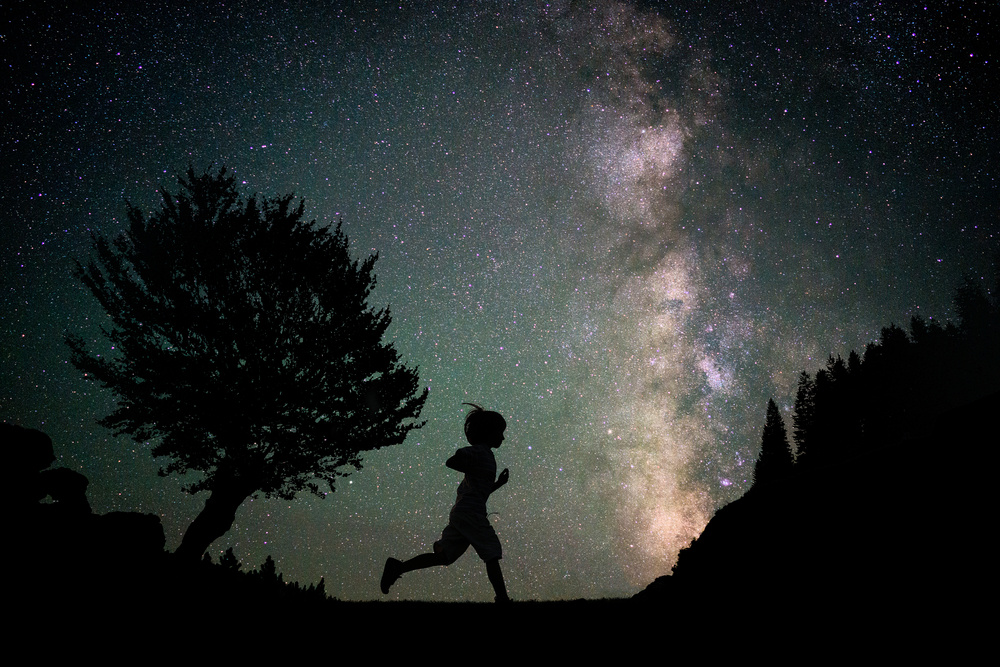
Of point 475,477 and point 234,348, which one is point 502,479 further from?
point 234,348

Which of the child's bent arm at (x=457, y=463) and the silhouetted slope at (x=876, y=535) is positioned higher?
the child's bent arm at (x=457, y=463)

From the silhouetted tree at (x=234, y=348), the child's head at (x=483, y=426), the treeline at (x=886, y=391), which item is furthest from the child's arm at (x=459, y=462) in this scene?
the treeline at (x=886, y=391)

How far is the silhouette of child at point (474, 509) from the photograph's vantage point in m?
4.89

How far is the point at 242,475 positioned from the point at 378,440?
139 inches

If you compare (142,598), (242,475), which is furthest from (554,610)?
(242,475)

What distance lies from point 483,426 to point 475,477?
0.63 m

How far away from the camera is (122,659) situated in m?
2.57

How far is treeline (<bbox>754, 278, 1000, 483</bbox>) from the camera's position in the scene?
47.2 meters

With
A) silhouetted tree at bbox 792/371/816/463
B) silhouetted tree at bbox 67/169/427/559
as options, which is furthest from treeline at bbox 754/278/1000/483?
silhouetted tree at bbox 67/169/427/559

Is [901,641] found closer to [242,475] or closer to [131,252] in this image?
[242,475]

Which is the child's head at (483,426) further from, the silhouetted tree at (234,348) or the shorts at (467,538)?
the silhouetted tree at (234,348)

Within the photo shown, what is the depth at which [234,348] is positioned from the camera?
10906 millimetres

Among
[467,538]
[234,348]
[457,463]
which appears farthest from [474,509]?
[234,348]

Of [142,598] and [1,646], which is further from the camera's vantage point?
[142,598]
